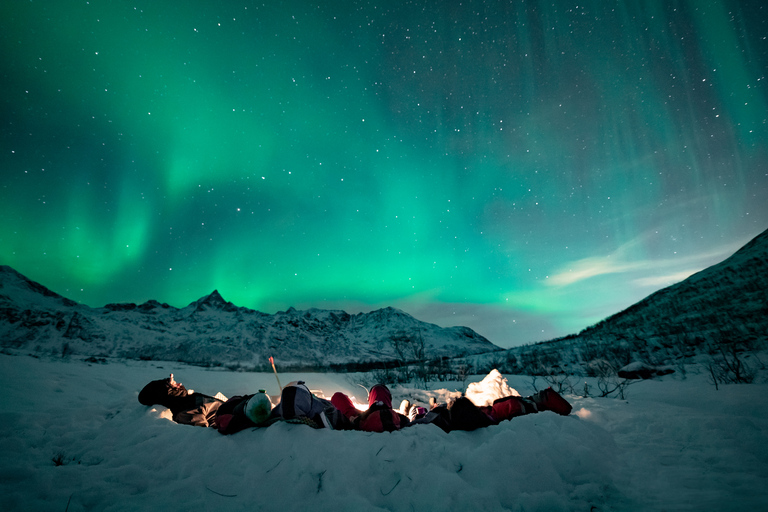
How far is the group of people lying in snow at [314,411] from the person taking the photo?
2832 millimetres

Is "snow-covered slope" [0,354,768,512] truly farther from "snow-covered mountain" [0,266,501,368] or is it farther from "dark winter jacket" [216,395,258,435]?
"snow-covered mountain" [0,266,501,368]

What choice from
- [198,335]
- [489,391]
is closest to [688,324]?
[489,391]

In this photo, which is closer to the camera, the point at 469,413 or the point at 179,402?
the point at 469,413

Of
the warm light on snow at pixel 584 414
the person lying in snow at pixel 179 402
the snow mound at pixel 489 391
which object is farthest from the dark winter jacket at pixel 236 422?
the warm light on snow at pixel 584 414

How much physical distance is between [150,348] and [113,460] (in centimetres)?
12419

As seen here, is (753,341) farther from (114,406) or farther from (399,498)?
(114,406)

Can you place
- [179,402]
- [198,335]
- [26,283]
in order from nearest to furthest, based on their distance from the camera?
[179,402] < [198,335] < [26,283]

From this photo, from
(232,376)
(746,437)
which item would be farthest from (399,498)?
(232,376)

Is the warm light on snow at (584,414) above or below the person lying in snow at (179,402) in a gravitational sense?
below

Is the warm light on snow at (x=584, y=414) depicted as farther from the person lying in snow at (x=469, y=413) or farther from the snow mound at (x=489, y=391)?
the snow mound at (x=489, y=391)

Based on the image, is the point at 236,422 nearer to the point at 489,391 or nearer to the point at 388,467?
the point at 388,467

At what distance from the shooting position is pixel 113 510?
1.91 meters

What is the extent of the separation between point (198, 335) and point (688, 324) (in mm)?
158544

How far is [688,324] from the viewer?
24.6m
